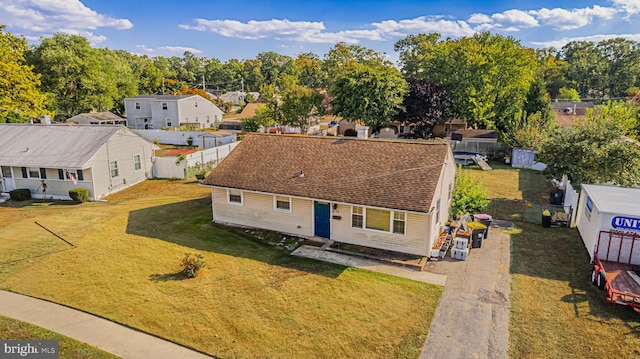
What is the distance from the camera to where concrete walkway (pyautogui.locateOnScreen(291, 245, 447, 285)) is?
1420 centimetres

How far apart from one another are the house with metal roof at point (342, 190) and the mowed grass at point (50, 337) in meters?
9.16

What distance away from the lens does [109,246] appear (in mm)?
17016

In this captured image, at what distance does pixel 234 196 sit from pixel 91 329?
30.0 feet

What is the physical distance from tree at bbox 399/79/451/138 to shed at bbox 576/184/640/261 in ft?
81.9

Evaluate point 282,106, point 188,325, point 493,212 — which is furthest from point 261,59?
point 188,325

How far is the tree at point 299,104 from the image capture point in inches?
1713

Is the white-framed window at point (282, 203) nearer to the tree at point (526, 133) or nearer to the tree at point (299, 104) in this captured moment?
the tree at point (526, 133)

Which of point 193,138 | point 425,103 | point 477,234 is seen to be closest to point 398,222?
point 477,234

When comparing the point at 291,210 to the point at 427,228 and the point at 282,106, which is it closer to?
the point at 427,228

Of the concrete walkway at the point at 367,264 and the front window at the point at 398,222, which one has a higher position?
the front window at the point at 398,222

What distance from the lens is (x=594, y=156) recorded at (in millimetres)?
20281

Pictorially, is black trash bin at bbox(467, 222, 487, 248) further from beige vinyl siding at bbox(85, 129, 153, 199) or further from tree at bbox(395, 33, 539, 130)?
tree at bbox(395, 33, 539, 130)

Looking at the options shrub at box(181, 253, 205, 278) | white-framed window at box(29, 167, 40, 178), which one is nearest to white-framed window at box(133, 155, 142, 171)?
white-framed window at box(29, 167, 40, 178)

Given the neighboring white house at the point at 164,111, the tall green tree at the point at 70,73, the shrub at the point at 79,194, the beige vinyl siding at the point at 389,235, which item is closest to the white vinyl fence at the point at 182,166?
the shrub at the point at 79,194
